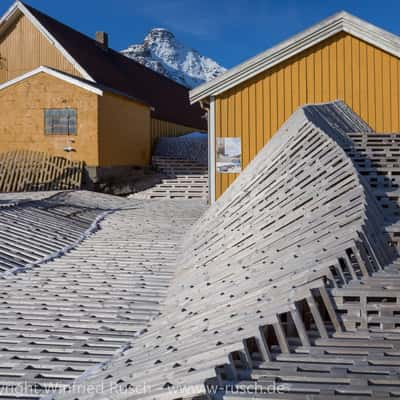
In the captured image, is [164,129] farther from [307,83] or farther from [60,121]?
[307,83]

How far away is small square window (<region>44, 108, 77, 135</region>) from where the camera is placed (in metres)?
18.0

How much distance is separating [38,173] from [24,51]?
7013 mm

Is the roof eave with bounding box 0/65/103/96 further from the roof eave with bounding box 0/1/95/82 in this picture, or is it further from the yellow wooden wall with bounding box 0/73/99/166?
the roof eave with bounding box 0/1/95/82

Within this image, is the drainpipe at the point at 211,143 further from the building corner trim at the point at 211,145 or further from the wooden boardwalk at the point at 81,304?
the wooden boardwalk at the point at 81,304

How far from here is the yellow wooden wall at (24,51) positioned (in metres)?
21.5

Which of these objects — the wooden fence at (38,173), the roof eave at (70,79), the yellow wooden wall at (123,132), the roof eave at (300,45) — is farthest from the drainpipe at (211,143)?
the yellow wooden wall at (123,132)

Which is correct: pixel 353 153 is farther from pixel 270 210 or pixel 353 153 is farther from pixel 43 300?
pixel 43 300

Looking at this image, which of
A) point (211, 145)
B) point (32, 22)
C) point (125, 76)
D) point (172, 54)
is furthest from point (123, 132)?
point (172, 54)

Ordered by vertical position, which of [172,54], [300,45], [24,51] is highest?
[172,54]

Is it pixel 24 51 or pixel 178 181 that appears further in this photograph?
pixel 24 51

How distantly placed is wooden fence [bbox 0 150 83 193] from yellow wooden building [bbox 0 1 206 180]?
1.24ft

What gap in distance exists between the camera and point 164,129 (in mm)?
25984

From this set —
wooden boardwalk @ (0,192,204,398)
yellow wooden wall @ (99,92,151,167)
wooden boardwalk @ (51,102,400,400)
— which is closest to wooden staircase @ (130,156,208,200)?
yellow wooden wall @ (99,92,151,167)

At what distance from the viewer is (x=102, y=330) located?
188 inches
